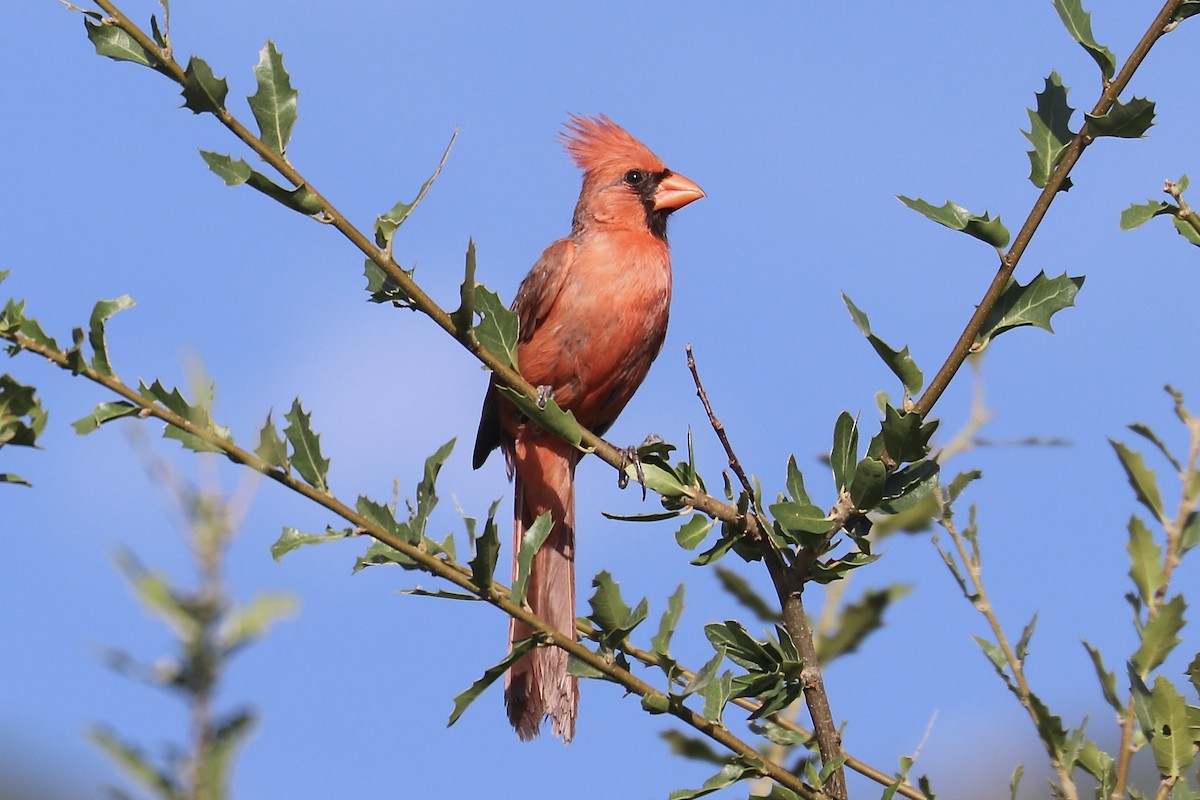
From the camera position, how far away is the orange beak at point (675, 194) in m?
5.88

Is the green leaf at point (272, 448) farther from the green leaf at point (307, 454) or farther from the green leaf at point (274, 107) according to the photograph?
the green leaf at point (274, 107)

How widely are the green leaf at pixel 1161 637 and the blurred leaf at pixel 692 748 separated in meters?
0.75

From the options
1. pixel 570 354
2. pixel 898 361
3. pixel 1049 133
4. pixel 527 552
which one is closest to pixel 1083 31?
pixel 1049 133

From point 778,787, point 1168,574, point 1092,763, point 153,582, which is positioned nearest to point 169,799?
point 153,582

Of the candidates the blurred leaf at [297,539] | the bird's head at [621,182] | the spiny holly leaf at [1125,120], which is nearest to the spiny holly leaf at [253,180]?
the blurred leaf at [297,539]

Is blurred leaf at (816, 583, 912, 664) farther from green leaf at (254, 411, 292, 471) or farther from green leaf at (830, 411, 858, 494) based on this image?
green leaf at (254, 411, 292, 471)

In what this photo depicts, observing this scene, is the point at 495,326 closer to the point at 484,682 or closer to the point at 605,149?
the point at 484,682

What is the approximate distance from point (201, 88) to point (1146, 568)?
67.2 inches

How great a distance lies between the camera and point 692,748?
2621 millimetres

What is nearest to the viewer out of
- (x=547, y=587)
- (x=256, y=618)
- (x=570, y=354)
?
(x=256, y=618)

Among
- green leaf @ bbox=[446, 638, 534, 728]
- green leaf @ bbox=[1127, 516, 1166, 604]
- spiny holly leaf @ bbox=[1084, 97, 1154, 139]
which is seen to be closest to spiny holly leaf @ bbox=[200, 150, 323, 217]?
green leaf @ bbox=[446, 638, 534, 728]

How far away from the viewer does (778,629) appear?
8.07 ft

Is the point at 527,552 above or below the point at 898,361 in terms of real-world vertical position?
below

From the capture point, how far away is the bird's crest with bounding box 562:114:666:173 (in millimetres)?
6023
